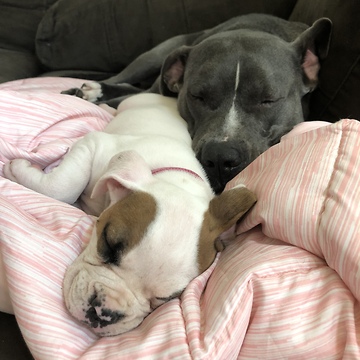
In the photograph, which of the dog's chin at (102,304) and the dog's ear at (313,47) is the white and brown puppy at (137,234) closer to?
the dog's chin at (102,304)

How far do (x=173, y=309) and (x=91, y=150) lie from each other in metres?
0.64

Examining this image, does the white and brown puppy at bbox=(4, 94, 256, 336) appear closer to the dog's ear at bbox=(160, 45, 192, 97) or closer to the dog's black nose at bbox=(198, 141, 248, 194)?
the dog's black nose at bbox=(198, 141, 248, 194)

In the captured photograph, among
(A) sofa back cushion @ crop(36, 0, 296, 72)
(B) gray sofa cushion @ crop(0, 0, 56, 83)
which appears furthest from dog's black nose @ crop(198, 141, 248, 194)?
(B) gray sofa cushion @ crop(0, 0, 56, 83)

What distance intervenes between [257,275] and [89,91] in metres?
1.64

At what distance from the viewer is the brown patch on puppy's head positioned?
112 cm

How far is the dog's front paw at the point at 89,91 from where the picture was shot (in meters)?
2.30

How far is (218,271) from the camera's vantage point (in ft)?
3.68

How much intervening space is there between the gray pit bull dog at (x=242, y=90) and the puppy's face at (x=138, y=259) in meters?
0.44

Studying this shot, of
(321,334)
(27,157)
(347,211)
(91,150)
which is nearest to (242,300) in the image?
(321,334)

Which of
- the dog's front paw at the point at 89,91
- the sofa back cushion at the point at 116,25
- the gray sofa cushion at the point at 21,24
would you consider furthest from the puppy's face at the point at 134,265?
the gray sofa cushion at the point at 21,24

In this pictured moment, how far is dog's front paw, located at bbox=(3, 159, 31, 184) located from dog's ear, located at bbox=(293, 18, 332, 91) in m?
1.21

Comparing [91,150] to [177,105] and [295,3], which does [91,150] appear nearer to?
[177,105]

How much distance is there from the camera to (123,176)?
1.22 m

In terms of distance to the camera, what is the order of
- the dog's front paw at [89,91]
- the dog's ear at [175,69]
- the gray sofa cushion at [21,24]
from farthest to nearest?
the gray sofa cushion at [21,24]
the dog's front paw at [89,91]
the dog's ear at [175,69]
